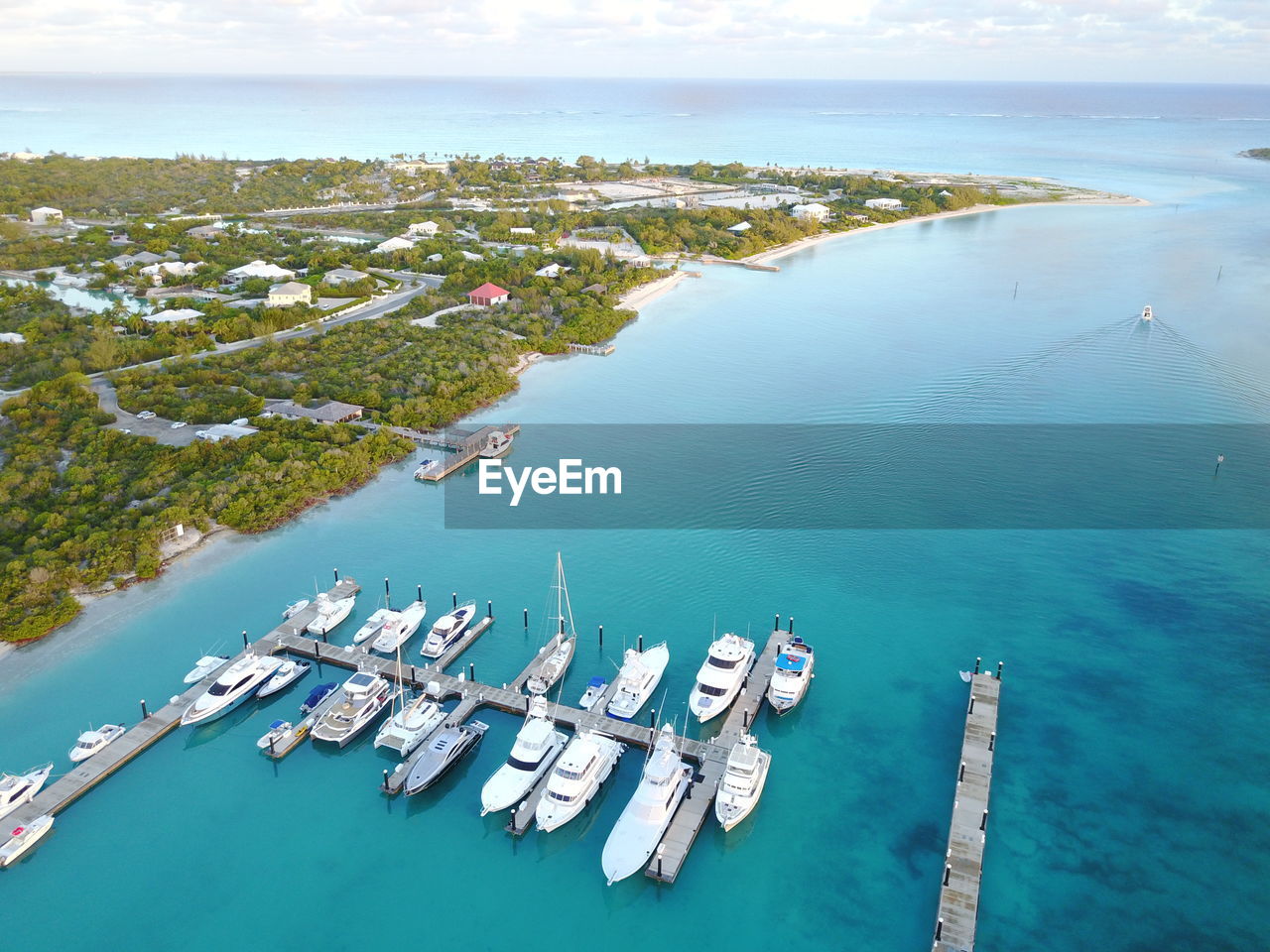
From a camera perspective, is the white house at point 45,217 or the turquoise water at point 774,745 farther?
the white house at point 45,217

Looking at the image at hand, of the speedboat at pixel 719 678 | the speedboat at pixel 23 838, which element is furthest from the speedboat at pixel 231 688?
the speedboat at pixel 719 678

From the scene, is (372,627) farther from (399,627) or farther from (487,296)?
(487,296)

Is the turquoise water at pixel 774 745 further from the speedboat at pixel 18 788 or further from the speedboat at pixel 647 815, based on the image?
the speedboat at pixel 18 788

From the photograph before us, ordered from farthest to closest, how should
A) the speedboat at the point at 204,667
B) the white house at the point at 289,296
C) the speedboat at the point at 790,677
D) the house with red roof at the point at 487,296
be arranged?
the house with red roof at the point at 487,296
the white house at the point at 289,296
the speedboat at the point at 204,667
the speedboat at the point at 790,677

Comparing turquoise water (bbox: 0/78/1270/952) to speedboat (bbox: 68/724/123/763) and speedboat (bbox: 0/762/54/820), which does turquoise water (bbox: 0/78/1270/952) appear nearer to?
speedboat (bbox: 68/724/123/763)

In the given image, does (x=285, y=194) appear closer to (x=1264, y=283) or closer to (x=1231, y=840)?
(x=1264, y=283)

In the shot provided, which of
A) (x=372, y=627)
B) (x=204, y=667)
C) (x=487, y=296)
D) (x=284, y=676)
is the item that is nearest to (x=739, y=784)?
(x=372, y=627)
